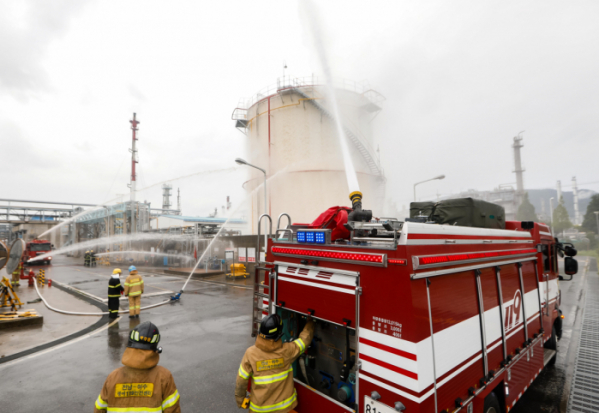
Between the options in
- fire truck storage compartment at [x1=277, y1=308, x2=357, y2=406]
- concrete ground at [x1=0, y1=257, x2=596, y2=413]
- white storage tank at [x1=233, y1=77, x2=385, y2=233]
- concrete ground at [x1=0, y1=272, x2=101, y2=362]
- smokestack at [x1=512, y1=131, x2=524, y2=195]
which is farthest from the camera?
smokestack at [x1=512, y1=131, x2=524, y2=195]

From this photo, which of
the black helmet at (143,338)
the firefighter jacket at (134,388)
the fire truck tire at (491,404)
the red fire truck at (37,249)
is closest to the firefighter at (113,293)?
the firefighter jacket at (134,388)

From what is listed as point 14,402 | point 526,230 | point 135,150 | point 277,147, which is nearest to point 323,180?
point 277,147

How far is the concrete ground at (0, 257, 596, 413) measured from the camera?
16.3ft

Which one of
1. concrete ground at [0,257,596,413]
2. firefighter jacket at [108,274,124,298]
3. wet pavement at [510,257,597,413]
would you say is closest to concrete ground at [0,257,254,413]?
concrete ground at [0,257,596,413]

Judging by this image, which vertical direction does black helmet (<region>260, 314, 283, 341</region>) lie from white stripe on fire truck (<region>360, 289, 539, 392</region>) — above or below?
above

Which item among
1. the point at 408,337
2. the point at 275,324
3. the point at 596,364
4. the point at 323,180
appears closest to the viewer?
the point at 408,337

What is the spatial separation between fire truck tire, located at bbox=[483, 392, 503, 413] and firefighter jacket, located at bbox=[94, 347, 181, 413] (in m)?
3.51

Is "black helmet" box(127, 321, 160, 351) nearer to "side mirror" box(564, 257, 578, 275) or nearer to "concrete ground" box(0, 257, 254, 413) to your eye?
"concrete ground" box(0, 257, 254, 413)

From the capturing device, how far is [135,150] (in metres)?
34.3

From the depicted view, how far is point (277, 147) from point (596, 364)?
848 inches

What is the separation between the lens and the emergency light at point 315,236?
3365 millimetres

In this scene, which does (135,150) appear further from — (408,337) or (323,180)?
(408,337)

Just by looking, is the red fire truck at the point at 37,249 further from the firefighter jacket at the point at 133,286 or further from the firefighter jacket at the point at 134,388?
the firefighter jacket at the point at 134,388

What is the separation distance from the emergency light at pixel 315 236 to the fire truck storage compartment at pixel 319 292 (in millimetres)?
310
